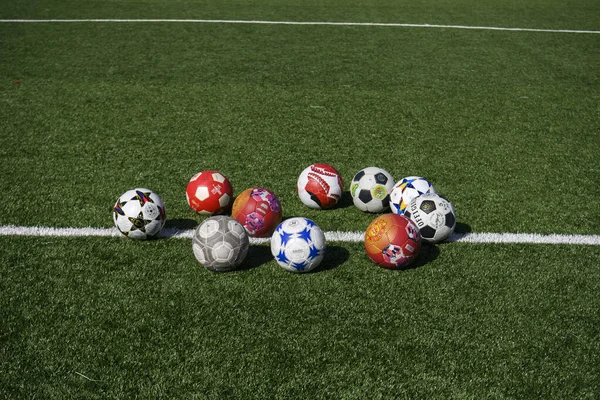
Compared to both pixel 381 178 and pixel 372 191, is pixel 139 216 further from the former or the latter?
pixel 381 178

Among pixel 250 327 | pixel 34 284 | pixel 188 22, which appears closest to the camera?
pixel 250 327

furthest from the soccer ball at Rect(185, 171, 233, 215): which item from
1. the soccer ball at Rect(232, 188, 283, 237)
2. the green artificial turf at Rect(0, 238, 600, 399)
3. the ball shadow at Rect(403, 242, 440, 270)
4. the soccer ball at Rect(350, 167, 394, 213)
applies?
the ball shadow at Rect(403, 242, 440, 270)

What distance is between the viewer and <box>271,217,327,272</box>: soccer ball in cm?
495

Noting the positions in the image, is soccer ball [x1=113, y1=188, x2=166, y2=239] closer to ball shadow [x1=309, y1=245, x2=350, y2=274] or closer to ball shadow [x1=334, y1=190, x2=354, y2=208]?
ball shadow [x1=309, y1=245, x2=350, y2=274]

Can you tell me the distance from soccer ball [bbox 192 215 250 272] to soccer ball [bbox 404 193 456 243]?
160cm

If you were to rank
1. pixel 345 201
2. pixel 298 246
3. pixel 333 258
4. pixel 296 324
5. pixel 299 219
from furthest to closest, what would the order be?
pixel 345 201
pixel 333 258
pixel 299 219
pixel 298 246
pixel 296 324

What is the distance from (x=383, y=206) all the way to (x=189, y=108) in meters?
4.28

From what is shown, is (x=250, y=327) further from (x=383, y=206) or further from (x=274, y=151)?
(x=274, y=151)

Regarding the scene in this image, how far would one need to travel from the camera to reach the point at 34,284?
489cm

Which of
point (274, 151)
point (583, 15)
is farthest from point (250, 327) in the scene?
point (583, 15)

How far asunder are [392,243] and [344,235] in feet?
2.62

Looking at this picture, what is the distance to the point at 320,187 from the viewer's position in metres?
6.05

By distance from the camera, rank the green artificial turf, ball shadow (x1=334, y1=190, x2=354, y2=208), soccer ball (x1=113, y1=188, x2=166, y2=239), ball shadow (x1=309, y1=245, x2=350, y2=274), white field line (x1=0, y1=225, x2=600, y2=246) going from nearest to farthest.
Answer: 1. the green artificial turf
2. ball shadow (x1=309, y1=245, x2=350, y2=274)
3. soccer ball (x1=113, y1=188, x2=166, y2=239)
4. white field line (x1=0, y1=225, x2=600, y2=246)
5. ball shadow (x1=334, y1=190, x2=354, y2=208)

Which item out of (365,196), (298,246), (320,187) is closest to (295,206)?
(320,187)
